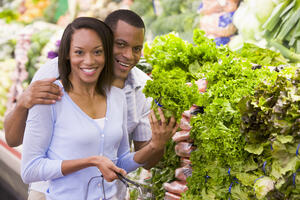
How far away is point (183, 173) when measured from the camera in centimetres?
210

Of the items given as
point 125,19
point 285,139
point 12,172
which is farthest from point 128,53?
point 12,172

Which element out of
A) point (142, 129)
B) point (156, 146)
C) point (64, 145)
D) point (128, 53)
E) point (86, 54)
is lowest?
point (142, 129)

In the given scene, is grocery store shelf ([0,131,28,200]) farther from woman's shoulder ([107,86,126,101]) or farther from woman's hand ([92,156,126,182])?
woman's hand ([92,156,126,182])

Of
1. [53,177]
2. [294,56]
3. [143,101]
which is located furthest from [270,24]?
[53,177]

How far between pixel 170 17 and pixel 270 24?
1.35 metres

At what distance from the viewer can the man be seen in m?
1.86

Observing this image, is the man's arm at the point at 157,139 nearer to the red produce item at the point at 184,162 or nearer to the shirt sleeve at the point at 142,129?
the red produce item at the point at 184,162

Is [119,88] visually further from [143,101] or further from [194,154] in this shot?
[194,154]

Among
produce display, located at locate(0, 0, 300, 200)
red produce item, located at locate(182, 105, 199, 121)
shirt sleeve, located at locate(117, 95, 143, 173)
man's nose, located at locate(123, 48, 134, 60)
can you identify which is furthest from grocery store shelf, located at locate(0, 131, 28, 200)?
red produce item, located at locate(182, 105, 199, 121)

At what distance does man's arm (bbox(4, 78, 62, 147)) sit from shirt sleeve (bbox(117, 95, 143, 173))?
48cm

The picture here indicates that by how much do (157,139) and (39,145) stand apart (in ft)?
2.12

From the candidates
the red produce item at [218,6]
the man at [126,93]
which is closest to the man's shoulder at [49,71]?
the man at [126,93]

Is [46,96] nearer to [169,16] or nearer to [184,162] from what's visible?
[184,162]

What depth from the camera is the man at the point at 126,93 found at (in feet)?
6.10
